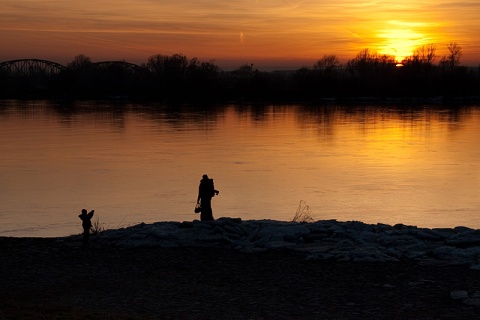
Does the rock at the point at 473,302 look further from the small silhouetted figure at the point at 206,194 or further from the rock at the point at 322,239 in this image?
the small silhouetted figure at the point at 206,194

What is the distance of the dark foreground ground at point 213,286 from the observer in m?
9.73

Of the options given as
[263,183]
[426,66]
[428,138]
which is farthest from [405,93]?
[263,183]

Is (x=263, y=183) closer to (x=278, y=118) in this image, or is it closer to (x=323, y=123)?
(x=323, y=123)

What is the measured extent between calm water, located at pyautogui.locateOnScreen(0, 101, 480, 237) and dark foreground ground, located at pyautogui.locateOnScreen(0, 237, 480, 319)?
5483 mm

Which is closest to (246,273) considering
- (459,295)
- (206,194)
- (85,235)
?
(459,295)

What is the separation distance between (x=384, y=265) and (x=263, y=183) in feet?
46.7

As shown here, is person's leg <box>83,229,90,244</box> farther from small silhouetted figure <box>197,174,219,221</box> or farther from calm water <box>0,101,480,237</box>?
calm water <box>0,101,480,237</box>

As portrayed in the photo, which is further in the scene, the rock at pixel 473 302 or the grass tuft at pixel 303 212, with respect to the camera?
the grass tuft at pixel 303 212

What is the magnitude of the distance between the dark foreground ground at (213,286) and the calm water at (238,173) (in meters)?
5.48

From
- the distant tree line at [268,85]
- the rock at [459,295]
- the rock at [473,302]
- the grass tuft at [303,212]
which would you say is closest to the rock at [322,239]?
the rock at [459,295]

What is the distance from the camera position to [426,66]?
5369 inches

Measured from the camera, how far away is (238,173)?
2906 cm

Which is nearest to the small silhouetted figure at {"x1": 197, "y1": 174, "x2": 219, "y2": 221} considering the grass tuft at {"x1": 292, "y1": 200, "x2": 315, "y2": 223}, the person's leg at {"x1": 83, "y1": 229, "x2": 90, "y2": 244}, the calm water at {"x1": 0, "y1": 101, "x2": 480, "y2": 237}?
the person's leg at {"x1": 83, "y1": 229, "x2": 90, "y2": 244}

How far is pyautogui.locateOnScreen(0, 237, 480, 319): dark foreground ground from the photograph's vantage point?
9727 millimetres
